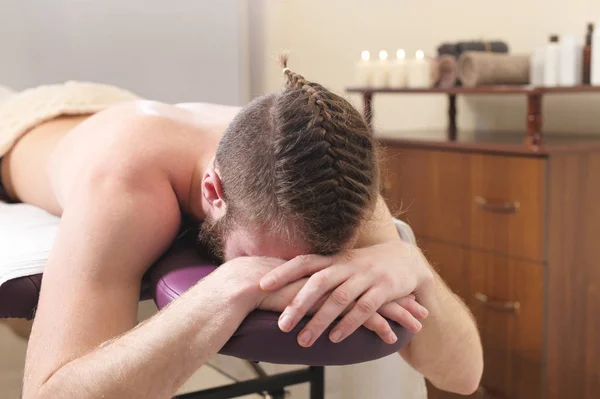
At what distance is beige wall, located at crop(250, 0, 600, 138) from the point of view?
2.50 metres

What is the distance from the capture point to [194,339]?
40.3 inches

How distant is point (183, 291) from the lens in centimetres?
113

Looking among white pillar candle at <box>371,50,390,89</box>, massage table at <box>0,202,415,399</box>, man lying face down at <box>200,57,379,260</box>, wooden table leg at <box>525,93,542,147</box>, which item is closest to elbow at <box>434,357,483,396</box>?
massage table at <box>0,202,415,399</box>

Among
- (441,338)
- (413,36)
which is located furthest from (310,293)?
(413,36)

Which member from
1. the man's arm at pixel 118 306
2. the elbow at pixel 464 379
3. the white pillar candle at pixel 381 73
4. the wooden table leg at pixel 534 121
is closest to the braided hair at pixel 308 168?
the man's arm at pixel 118 306

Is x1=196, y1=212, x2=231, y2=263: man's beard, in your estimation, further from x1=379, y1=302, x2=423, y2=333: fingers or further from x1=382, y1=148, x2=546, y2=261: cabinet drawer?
x1=382, y1=148, x2=546, y2=261: cabinet drawer

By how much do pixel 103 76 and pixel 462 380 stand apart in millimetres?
2749

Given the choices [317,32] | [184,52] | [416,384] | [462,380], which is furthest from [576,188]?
[184,52]

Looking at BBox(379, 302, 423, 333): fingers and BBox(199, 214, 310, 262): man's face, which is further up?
BBox(199, 214, 310, 262): man's face

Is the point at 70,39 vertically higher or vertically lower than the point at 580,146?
higher

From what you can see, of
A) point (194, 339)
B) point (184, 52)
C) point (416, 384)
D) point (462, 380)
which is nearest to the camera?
point (194, 339)

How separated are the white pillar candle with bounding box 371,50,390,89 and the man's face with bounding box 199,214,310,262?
1566 millimetres

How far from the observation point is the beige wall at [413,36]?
8.19 feet

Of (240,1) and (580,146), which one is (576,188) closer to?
(580,146)
